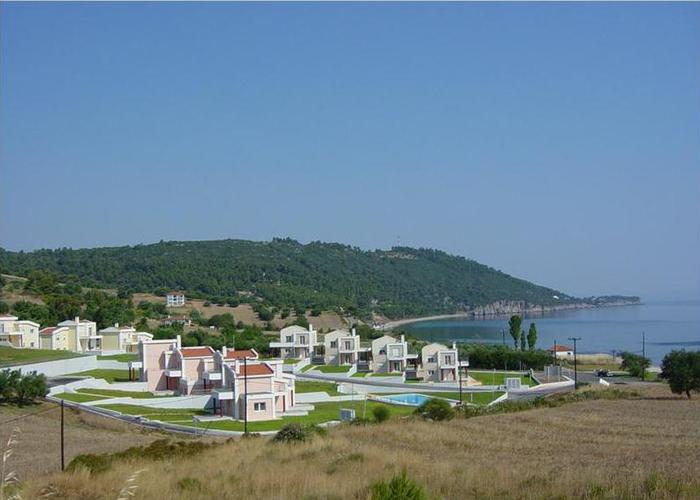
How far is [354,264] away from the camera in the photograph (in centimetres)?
18425

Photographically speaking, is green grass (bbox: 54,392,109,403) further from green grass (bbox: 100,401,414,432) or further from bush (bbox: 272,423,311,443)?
bush (bbox: 272,423,311,443)

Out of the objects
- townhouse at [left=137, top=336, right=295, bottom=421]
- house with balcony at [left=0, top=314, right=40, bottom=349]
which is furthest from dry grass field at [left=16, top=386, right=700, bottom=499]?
house with balcony at [left=0, top=314, right=40, bottom=349]

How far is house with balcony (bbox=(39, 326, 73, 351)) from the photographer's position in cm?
4841

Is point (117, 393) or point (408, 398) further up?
point (117, 393)

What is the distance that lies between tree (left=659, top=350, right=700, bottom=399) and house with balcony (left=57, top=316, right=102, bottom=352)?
3441 centimetres

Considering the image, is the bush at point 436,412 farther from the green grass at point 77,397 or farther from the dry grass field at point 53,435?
the green grass at point 77,397

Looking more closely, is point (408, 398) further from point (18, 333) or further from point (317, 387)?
point (18, 333)

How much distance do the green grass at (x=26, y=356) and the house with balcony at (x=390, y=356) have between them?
16675 mm

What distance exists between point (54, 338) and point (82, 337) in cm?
232

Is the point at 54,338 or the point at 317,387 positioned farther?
the point at 54,338

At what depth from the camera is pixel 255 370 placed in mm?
29844

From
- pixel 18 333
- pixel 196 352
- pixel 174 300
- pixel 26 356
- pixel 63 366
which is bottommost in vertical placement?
pixel 63 366

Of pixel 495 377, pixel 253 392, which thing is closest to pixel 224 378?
pixel 253 392

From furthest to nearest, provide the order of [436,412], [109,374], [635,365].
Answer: [635,365] → [109,374] → [436,412]
